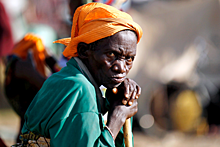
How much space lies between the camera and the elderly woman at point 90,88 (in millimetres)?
1549

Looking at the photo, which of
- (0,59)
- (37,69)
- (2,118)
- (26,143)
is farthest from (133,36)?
(2,118)

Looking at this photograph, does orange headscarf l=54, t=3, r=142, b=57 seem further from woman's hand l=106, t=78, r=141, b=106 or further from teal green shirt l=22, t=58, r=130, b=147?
woman's hand l=106, t=78, r=141, b=106

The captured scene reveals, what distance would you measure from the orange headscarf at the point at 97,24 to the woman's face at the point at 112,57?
4 centimetres

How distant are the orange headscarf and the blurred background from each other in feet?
14.4

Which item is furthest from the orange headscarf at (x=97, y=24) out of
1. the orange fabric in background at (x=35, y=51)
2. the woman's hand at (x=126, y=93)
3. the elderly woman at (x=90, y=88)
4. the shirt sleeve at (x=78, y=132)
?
the orange fabric in background at (x=35, y=51)

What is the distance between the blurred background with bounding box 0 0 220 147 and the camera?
639 centimetres

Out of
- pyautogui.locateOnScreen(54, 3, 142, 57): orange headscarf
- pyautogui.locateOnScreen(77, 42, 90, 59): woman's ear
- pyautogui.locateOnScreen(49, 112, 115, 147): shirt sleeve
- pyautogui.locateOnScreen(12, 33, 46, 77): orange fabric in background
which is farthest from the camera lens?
pyautogui.locateOnScreen(12, 33, 46, 77): orange fabric in background

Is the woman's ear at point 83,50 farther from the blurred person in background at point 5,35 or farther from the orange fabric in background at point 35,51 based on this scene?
the blurred person in background at point 5,35

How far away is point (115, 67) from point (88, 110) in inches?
13.6

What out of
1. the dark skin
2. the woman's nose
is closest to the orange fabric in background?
the dark skin

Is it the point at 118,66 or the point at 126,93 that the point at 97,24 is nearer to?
the point at 118,66

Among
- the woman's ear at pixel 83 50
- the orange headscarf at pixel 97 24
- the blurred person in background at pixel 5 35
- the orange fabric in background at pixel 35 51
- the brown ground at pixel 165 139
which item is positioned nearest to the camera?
the orange headscarf at pixel 97 24

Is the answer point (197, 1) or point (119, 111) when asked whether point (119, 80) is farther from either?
point (197, 1)

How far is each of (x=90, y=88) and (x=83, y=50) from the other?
30cm
